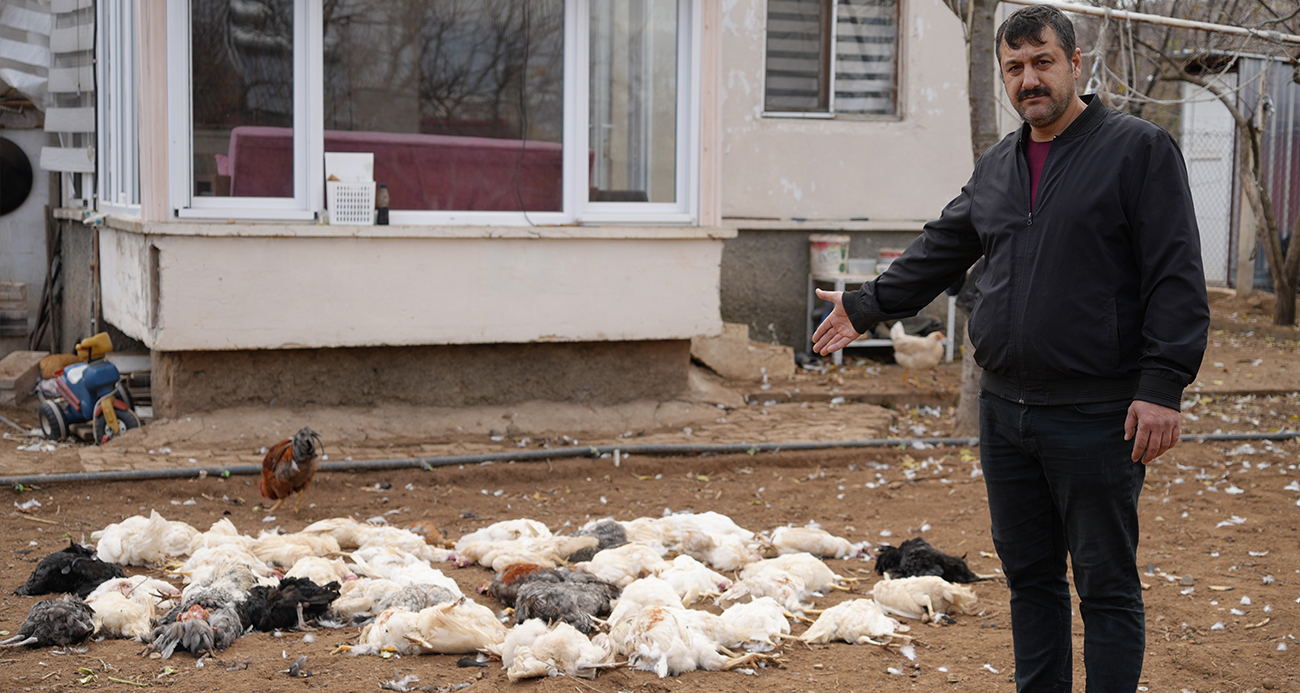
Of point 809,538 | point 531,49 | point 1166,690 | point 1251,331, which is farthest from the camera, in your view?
point 1251,331

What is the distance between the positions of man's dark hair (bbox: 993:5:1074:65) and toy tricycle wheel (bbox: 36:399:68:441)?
739 cm

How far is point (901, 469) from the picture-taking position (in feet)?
25.1

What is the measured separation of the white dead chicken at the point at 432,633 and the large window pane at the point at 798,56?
8440 millimetres

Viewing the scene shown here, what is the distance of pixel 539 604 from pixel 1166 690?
7.82 ft

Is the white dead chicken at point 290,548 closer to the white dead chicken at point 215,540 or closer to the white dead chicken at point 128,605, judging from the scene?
the white dead chicken at point 215,540

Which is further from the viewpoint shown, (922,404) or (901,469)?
(922,404)

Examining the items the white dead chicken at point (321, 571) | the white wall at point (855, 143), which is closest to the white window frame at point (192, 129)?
the white dead chicken at point (321, 571)

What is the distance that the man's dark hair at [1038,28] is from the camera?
116 inches

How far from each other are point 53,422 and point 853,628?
6334mm

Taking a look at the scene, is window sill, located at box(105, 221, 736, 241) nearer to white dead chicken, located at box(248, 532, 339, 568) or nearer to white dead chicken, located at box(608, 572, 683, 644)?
white dead chicken, located at box(248, 532, 339, 568)

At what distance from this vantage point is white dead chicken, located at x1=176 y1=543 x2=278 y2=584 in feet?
15.9

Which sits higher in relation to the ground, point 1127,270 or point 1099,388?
point 1127,270

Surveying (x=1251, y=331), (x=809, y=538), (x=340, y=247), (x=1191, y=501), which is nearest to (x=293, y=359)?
(x=340, y=247)

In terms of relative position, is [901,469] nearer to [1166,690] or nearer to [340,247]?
[1166,690]
